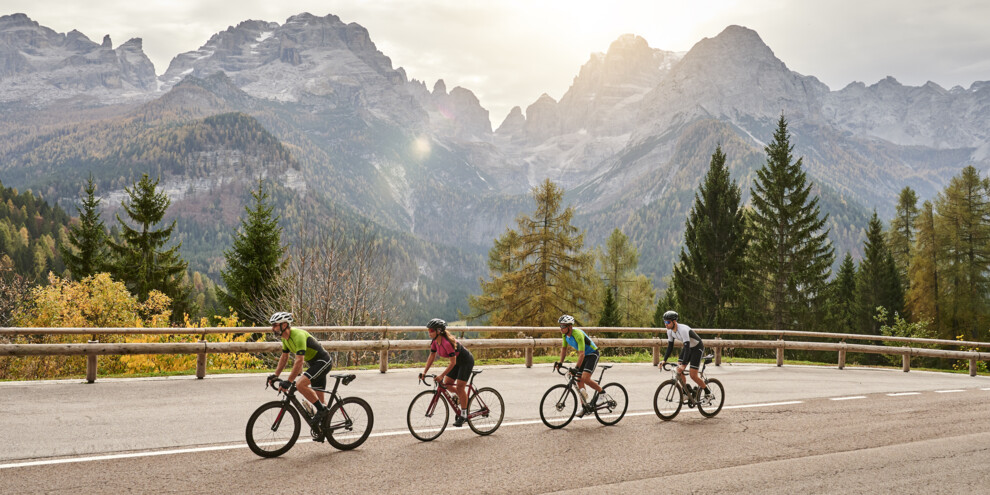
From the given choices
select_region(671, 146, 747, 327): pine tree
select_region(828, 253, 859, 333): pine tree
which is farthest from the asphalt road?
select_region(828, 253, 859, 333): pine tree

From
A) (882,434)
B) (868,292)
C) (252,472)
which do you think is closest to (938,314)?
(868,292)

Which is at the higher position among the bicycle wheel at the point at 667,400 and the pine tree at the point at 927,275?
the pine tree at the point at 927,275

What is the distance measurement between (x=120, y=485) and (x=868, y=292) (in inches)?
2239

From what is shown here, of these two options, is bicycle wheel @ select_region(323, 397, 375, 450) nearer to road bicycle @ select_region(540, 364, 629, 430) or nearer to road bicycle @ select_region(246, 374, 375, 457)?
road bicycle @ select_region(246, 374, 375, 457)

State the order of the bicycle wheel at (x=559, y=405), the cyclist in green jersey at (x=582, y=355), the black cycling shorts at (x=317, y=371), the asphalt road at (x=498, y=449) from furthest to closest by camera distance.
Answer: the cyclist in green jersey at (x=582, y=355)
the bicycle wheel at (x=559, y=405)
the black cycling shorts at (x=317, y=371)
the asphalt road at (x=498, y=449)

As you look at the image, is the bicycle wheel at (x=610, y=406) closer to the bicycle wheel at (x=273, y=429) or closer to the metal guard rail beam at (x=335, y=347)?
the bicycle wheel at (x=273, y=429)

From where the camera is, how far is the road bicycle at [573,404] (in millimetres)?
10258

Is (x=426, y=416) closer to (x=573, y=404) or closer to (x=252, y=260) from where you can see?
(x=573, y=404)

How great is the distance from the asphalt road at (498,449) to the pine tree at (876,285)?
40.8 metres

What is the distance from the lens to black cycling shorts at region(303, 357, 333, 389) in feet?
27.4

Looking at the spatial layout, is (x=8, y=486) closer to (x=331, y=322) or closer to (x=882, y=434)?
(x=882, y=434)

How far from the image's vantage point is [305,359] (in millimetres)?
8477

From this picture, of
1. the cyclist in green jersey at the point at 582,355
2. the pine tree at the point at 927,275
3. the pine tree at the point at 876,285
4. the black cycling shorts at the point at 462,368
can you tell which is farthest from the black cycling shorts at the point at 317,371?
the pine tree at the point at 876,285

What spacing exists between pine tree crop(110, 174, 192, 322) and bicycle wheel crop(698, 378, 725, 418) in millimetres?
37068
